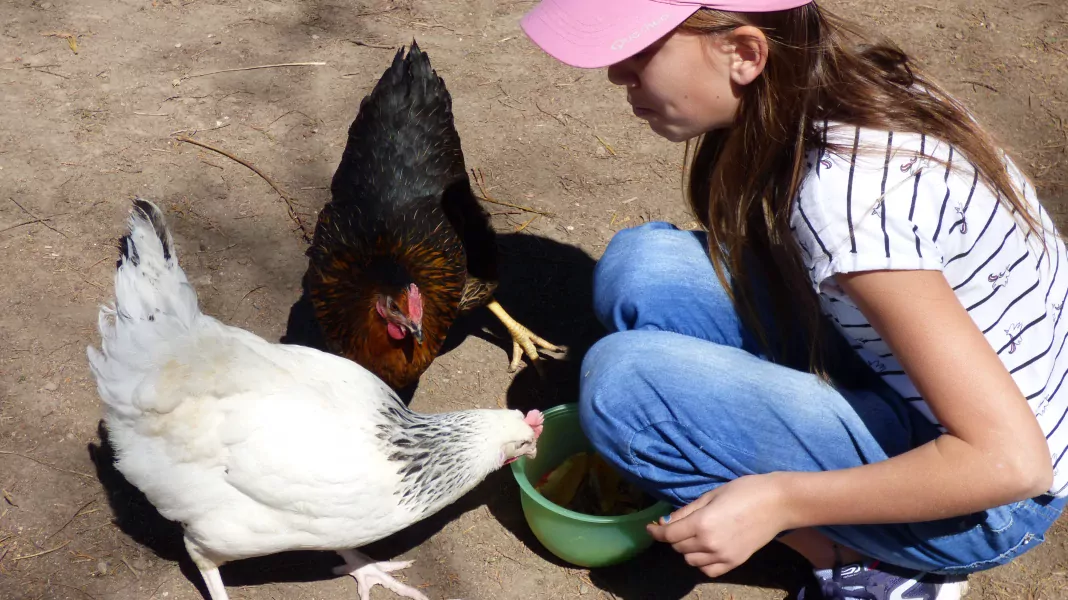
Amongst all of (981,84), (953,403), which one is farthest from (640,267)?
(981,84)

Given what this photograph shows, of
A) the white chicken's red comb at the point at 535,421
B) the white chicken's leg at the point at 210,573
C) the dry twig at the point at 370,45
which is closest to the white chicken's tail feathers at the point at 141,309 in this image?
the white chicken's leg at the point at 210,573

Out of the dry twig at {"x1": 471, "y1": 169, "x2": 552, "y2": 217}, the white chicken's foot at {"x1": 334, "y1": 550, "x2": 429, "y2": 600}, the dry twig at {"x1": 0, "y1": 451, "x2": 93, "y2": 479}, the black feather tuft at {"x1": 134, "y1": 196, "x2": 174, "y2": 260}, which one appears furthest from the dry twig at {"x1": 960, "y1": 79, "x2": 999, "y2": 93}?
the dry twig at {"x1": 0, "y1": 451, "x2": 93, "y2": 479}

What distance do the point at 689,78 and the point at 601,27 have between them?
167 mm

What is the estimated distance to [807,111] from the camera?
4.43 feet

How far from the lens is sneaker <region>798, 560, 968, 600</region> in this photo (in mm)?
1701

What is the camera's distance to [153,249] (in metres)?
1.73

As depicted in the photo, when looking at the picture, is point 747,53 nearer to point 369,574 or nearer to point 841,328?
point 841,328

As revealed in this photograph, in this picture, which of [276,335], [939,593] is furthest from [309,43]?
[939,593]

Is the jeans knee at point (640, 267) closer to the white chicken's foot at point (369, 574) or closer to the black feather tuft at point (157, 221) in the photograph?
the white chicken's foot at point (369, 574)

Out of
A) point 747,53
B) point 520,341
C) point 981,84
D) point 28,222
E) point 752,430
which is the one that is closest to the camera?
point 747,53

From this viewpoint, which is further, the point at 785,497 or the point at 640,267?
the point at 640,267

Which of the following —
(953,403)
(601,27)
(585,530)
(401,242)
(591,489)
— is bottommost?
(591,489)

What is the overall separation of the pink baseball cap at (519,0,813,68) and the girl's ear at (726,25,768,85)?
0.12ft

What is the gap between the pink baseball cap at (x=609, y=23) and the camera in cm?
127
